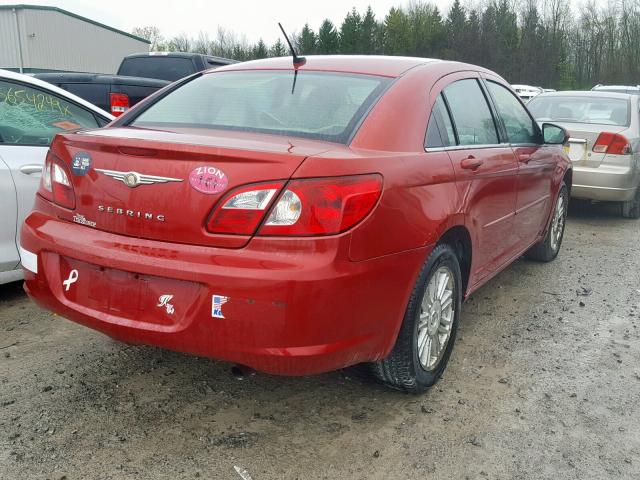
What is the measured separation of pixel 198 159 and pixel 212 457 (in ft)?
3.77

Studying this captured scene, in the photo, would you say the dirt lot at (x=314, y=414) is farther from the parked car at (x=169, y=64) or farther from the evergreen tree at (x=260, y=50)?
the evergreen tree at (x=260, y=50)

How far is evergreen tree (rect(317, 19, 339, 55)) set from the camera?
63.3 meters

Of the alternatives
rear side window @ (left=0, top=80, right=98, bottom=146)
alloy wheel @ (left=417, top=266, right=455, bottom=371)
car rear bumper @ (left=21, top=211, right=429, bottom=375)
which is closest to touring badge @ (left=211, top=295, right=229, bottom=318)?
car rear bumper @ (left=21, top=211, right=429, bottom=375)

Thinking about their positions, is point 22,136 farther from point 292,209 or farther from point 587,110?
point 587,110

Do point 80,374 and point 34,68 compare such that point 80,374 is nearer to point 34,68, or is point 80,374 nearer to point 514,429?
point 514,429

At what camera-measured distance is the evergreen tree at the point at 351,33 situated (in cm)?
6261

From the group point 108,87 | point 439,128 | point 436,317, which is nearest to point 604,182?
point 439,128

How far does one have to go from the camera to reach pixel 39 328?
365cm

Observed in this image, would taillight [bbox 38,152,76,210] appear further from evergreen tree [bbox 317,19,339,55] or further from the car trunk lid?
evergreen tree [bbox 317,19,339,55]

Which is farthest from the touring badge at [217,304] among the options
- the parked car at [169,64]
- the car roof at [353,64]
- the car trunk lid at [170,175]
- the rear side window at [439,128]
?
the parked car at [169,64]

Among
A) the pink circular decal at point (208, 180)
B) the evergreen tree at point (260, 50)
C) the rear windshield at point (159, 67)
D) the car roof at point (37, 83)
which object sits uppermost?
the evergreen tree at point (260, 50)

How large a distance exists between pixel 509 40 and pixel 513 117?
59759 millimetres

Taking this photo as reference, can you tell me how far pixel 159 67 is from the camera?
9.54 meters

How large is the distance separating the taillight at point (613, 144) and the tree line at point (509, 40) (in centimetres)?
4840
